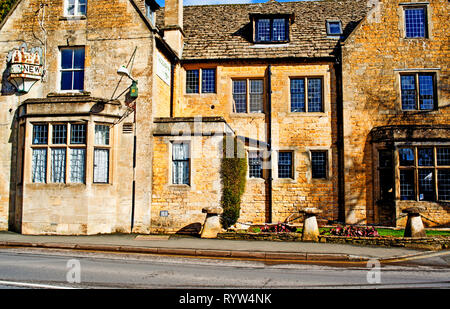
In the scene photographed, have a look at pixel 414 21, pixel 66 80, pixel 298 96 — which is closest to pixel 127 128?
pixel 66 80

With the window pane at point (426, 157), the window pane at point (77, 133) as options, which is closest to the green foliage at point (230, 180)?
the window pane at point (77, 133)

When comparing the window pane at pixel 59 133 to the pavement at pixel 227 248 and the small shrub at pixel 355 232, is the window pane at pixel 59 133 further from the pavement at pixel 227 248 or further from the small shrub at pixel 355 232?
the small shrub at pixel 355 232

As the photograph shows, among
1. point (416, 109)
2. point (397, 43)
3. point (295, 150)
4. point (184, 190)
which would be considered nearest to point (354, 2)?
point (397, 43)

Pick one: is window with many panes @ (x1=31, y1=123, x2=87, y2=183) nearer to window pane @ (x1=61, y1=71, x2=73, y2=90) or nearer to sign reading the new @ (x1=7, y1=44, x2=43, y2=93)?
window pane @ (x1=61, y1=71, x2=73, y2=90)

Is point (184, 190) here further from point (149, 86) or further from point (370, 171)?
point (370, 171)

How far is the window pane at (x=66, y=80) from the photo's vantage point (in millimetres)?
18547

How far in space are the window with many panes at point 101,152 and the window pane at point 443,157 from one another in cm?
1483

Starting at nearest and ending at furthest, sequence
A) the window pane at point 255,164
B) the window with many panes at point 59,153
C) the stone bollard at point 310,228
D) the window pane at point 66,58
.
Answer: the stone bollard at point 310,228 < the window with many panes at point 59,153 < the window pane at point 66,58 < the window pane at point 255,164

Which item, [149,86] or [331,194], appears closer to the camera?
[149,86]

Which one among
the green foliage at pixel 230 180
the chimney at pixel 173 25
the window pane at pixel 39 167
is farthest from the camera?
the chimney at pixel 173 25

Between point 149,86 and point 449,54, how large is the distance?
1455 cm

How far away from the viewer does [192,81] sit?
21828 millimetres

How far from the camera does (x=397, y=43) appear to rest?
20312 mm

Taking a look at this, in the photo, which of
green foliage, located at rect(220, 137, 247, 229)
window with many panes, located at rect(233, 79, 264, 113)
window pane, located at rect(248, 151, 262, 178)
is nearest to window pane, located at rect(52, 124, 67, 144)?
green foliage, located at rect(220, 137, 247, 229)
